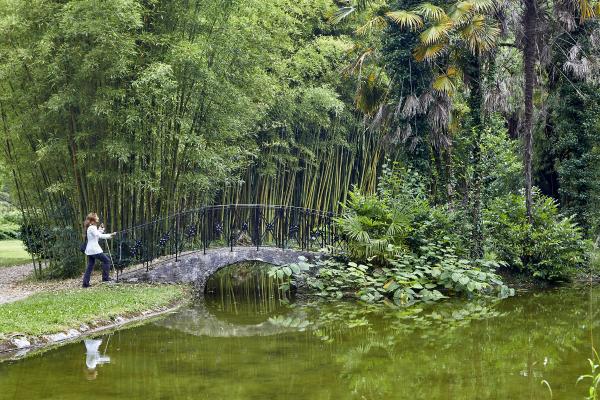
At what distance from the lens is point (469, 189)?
44.5ft

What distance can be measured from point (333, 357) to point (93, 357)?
2.54 meters

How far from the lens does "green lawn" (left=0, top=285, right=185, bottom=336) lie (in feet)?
27.1

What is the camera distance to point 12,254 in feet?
78.3

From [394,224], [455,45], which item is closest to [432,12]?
[455,45]

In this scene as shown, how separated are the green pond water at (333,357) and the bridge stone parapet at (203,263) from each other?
1.81 meters

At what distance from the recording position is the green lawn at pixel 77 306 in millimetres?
8250

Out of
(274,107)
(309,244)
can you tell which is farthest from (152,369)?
(274,107)

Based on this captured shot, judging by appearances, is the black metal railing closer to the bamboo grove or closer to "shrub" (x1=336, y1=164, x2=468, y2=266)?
the bamboo grove

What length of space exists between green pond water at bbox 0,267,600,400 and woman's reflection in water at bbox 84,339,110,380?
0.02 meters

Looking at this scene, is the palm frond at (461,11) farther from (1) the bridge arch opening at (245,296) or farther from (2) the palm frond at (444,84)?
(1) the bridge arch opening at (245,296)

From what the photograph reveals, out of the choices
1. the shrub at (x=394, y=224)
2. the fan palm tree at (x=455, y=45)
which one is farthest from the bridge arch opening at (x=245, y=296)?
the fan palm tree at (x=455, y=45)

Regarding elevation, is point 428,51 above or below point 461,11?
below

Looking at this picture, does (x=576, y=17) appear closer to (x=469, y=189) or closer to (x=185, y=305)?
(x=469, y=189)

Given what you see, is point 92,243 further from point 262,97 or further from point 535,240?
point 535,240
